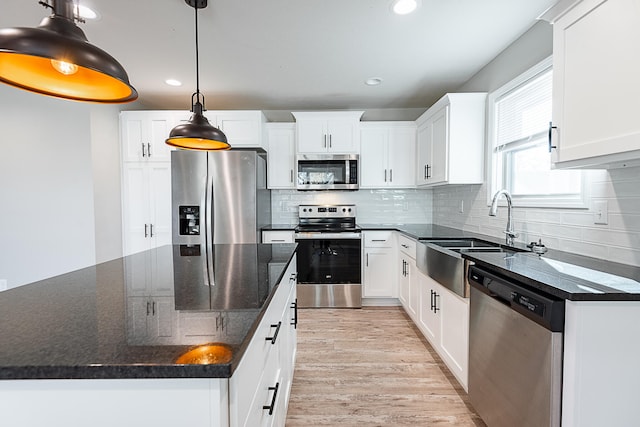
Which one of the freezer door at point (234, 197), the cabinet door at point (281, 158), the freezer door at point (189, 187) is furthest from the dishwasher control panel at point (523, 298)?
the freezer door at point (189, 187)

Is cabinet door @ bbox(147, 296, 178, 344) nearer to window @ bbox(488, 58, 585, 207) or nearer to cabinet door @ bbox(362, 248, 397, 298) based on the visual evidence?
window @ bbox(488, 58, 585, 207)

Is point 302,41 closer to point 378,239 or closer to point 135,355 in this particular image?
point 378,239

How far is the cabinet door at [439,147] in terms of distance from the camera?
9.23 ft

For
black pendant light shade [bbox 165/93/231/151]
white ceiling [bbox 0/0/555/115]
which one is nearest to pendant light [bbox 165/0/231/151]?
black pendant light shade [bbox 165/93/231/151]

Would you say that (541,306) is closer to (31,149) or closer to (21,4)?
(21,4)

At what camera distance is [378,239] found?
346 centimetres

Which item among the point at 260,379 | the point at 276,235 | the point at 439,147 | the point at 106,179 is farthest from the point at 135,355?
the point at 106,179

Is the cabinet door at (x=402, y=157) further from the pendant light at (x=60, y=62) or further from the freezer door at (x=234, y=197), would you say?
the pendant light at (x=60, y=62)

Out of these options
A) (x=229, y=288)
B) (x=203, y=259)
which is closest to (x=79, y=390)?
(x=229, y=288)

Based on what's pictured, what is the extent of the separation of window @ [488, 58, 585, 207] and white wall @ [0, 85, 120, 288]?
4.03 m

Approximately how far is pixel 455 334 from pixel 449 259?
0.49 metres

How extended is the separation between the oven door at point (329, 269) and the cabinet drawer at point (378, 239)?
0.36 feet

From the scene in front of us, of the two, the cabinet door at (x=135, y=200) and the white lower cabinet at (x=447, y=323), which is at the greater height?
the cabinet door at (x=135, y=200)

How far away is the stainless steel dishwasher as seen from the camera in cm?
109
